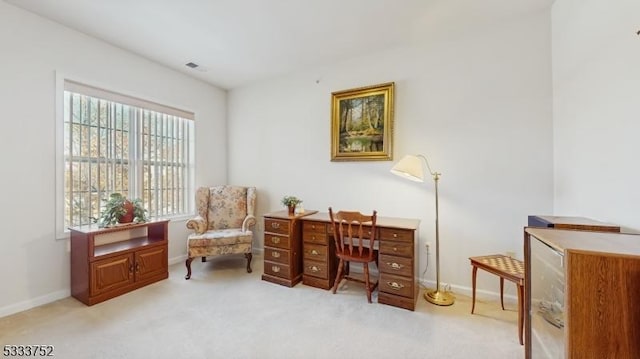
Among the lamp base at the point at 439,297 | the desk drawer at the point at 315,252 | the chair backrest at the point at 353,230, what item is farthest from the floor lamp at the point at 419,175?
the desk drawer at the point at 315,252

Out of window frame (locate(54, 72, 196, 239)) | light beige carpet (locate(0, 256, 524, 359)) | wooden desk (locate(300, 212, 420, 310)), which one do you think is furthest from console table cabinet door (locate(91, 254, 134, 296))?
wooden desk (locate(300, 212, 420, 310))

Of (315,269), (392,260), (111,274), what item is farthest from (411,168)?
(111,274)

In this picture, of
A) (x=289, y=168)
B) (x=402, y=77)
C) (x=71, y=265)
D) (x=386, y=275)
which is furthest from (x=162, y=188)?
(x=402, y=77)

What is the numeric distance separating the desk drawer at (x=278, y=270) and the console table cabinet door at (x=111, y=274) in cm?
146

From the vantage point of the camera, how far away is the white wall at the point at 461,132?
2.40 meters

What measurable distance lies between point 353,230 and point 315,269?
688 mm

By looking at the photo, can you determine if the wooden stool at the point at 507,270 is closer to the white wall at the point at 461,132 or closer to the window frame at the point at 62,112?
the white wall at the point at 461,132

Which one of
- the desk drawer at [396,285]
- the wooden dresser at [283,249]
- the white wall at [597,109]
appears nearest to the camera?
the white wall at [597,109]

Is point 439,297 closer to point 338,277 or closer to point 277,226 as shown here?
point 338,277

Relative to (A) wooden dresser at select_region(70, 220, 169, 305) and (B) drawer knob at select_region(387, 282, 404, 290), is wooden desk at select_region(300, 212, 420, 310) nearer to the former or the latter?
(B) drawer knob at select_region(387, 282, 404, 290)

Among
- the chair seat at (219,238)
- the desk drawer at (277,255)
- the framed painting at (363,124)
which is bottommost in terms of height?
the desk drawer at (277,255)

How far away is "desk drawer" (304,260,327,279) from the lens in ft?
9.37

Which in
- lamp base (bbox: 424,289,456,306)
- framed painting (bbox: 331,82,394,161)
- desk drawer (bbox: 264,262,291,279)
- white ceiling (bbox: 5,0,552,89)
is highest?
white ceiling (bbox: 5,0,552,89)

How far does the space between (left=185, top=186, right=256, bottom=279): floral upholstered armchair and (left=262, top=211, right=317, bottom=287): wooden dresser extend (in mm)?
448
